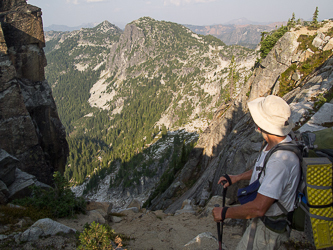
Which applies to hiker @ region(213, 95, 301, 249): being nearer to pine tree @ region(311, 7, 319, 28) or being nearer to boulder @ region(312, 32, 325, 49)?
boulder @ region(312, 32, 325, 49)

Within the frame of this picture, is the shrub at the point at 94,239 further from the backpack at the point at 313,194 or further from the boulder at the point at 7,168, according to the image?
the boulder at the point at 7,168

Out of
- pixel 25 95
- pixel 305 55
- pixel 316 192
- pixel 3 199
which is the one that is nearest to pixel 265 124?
pixel 316 192

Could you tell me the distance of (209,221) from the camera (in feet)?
35.6

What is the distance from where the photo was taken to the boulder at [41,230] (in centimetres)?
717

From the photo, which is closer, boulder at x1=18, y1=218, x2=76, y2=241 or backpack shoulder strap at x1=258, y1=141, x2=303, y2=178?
backpack shoulder strap at x1=258, y1=141, x2=303, y2=178

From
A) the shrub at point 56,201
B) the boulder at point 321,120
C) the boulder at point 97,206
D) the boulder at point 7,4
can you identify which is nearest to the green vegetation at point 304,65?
the boulder at point 321,120

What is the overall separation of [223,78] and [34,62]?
15258cm

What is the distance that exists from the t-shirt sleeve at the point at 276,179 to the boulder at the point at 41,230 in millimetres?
8406

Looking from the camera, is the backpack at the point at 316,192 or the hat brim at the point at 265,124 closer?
the backpack at the point at 316,192

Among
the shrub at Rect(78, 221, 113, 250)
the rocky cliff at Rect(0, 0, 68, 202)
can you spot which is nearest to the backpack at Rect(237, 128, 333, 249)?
the shrub at Rect(78, 221, 113, 250)

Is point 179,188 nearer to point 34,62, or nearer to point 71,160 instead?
point 34,62

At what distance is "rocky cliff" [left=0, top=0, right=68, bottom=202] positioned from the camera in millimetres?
16766

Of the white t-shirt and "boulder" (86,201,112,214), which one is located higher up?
the white t-shirt

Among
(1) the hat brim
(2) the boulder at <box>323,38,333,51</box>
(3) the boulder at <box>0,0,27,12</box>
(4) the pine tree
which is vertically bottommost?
(1) the hat brim
